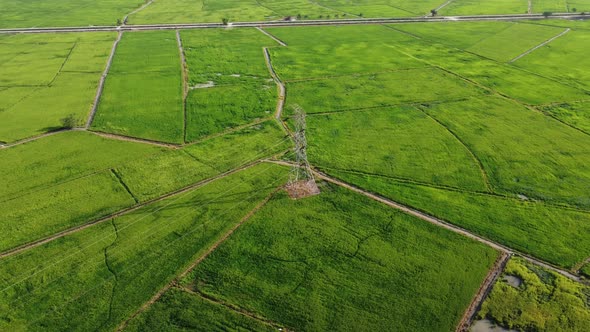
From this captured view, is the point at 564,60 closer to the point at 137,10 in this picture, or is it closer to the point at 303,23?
the point at 303,23

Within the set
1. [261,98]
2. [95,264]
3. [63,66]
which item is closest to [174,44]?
[63,66]

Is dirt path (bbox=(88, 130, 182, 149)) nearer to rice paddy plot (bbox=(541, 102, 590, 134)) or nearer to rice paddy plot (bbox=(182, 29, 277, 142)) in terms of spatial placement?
rice paddy plot (bbox=(182, 29, 277, 142))

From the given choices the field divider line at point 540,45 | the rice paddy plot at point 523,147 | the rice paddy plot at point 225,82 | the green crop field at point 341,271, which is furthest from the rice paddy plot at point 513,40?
the green crop field at point 341,271

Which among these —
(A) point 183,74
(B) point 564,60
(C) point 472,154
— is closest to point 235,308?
(C) point 472,154

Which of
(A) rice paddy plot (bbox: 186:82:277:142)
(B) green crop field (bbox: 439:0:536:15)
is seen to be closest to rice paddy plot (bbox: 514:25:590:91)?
(B) green crop field (bbox: 439:0:536:15)

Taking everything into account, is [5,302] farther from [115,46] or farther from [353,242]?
[115,46]

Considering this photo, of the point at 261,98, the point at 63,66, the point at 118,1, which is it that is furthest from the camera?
the point at 118,1

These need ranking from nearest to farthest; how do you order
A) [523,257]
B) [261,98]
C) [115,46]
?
[523,257], [261,98], [115,46]
